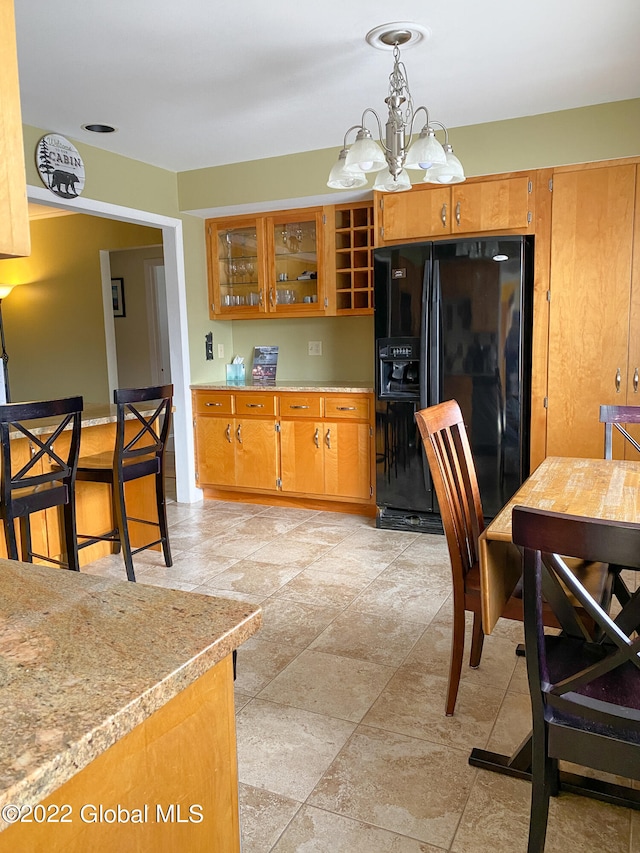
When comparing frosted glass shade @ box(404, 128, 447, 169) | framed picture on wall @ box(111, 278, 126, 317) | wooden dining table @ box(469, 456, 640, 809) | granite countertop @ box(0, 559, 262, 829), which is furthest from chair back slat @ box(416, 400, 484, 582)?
framed picture on wall @ box(111, 278, 126, 317)

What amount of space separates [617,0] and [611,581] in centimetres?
212

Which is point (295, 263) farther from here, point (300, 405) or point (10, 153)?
point (10, 153)

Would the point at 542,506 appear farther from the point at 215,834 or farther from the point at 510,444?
the point at 510,444

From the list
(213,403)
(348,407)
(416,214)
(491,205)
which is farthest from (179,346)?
(491,205)

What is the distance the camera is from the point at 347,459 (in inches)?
179

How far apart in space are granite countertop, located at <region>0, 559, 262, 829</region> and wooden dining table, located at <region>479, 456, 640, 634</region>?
2.88ft

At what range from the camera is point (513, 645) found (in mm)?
2645

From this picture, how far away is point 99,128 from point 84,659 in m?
3.72

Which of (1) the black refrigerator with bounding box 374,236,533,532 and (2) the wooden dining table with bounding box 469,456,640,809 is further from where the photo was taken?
(1) the black refrigerator with bounding box 374,236,533,532

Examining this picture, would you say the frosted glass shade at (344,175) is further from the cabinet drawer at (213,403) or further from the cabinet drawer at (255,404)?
the cabinet drawer at (213,403)

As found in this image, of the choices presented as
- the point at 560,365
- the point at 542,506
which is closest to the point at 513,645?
the point at 542,506

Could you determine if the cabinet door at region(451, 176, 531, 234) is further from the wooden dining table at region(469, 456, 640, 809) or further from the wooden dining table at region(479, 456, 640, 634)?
the wooden dining table at region(469, 456, 640, 809)

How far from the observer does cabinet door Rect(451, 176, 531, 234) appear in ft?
12.5

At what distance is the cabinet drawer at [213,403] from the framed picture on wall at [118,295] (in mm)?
2142
